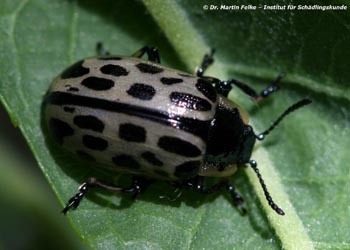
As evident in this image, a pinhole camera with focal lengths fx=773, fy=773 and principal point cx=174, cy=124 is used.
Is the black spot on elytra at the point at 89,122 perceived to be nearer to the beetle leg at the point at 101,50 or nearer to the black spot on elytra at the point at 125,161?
the black spot on elytra at the point at 125,161

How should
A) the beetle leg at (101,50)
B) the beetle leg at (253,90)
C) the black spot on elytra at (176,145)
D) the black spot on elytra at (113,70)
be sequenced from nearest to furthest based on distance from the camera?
the black spot on elytra at (176,145) < the black spot on elytra at (113,70) < the beetle leg at (253,90) < the beetle leg at (101,50)

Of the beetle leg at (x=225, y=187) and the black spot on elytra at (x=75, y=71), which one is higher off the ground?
the black spot on elytra at (x=75, y=71)

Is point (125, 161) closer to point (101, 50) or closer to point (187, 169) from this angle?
point (187, 169)

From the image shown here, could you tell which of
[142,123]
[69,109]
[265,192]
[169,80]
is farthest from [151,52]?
[265,192]

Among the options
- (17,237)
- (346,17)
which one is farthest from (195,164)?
(17,237)

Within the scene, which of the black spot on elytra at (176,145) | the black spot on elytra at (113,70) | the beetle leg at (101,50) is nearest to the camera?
Answer: the black spot on elytra at (176,145)

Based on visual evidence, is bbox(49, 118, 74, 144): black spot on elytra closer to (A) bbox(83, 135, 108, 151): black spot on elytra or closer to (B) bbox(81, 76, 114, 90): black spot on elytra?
(A) bbox(83, 135, 108, 151): black spot on elytra

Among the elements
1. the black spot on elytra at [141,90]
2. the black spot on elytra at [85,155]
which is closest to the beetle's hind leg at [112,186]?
the black spot on elytra at [85,155]

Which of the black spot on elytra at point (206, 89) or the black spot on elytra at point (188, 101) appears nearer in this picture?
the black spot on elytra at point (188, 101)
